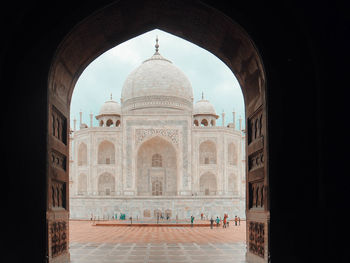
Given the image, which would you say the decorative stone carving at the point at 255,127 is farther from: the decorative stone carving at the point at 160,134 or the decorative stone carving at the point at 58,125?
the decorative stone carving at the point at 160,134

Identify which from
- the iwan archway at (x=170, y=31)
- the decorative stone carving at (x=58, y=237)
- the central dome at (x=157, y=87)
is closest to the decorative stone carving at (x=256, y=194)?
the iwan archway at (x=170, y=31)

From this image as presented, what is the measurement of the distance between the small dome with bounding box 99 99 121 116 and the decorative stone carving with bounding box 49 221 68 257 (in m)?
33.7

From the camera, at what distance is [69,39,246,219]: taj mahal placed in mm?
33688

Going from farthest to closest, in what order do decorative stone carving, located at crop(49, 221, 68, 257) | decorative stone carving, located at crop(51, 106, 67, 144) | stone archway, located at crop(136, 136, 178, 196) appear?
stone archway, located at crop(136, 136, 178, 196)
decorative stone carving, located at crop(51, 106, 67, 144)
decorative stone carving, located at crop(49, 221, 68, 257)

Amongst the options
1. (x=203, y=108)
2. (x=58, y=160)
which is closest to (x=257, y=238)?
(x=58, y=160)

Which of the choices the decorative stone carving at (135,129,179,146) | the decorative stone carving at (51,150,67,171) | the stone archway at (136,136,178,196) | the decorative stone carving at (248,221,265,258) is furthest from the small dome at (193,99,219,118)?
the decorative stone carving at (51,150,67,171)

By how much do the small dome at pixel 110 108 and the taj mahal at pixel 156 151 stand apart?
3.06 meters

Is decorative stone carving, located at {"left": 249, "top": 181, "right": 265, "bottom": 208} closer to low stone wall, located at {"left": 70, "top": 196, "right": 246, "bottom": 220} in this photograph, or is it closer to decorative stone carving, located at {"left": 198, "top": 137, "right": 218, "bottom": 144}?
low stone wall, located at {"left": 70, "top": 196, "right": 246, "bottom": 220}

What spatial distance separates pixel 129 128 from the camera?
111ft

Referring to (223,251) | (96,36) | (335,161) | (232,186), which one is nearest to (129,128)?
(232,186)

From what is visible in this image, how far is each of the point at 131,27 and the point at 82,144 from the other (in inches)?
1149

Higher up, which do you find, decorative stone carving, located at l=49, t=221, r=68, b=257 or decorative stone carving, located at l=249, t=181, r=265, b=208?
decorative stone carving, located at l=249, t=181, r=265, b=208

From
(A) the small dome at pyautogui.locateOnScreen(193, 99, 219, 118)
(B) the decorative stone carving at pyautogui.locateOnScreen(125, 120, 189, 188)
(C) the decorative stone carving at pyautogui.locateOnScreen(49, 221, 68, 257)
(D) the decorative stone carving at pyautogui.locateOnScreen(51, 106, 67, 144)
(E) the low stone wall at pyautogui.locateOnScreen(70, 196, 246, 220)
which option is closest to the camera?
(C) the decorative stone carving at pyautogui.locateOnScreen(49, 221, 68, 257)

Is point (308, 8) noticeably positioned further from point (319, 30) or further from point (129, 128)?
point (129, 128)
